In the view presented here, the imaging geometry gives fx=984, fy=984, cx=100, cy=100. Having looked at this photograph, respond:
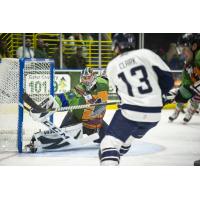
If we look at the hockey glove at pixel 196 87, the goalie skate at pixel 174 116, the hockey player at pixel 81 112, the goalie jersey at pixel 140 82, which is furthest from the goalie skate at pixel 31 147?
the hockey glove at pixel 196 87

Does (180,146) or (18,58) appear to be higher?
(18,58)

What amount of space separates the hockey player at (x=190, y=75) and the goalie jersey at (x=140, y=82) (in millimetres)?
171

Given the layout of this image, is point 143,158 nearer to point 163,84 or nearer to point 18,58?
point 163,84

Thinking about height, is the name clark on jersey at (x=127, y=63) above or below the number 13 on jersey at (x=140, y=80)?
above

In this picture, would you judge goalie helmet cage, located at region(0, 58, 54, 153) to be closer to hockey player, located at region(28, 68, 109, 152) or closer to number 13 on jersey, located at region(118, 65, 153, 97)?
hockey player, located at region(28, 68, 109, 152)

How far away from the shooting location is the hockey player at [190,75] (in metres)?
5.31

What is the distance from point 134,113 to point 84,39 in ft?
1.79

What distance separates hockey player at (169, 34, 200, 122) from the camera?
5309mm

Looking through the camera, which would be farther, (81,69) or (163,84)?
(81,69)

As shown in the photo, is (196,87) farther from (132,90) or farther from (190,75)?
(132,90)

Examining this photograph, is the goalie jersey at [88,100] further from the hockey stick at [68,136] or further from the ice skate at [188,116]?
the ice skate at [188,116]

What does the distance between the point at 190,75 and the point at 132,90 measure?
1.38 ft
